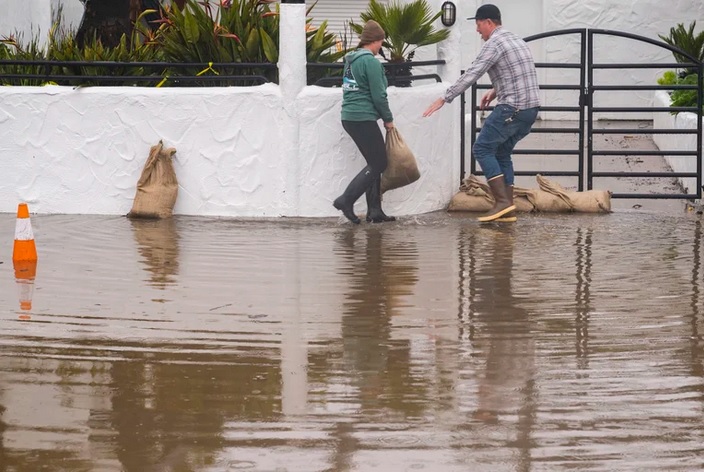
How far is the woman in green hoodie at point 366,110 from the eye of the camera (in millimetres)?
11047

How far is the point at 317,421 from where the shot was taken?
570 centimetres

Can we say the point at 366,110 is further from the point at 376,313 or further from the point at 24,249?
the point at 376,313

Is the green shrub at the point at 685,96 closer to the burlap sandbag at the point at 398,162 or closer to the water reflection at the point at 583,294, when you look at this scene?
the water reflection at the point at 583,294

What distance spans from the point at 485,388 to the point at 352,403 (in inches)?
28.6

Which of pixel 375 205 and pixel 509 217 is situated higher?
pixel 375 205

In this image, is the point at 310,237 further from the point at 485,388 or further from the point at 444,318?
the point at 485,388

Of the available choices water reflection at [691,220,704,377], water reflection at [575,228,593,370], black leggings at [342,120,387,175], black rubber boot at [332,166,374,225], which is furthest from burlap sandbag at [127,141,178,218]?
water reflection at [691,220,704,377]

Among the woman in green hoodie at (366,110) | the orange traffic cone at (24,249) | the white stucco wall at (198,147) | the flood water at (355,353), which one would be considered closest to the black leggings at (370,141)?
the woman in green hoodie at (366,110)

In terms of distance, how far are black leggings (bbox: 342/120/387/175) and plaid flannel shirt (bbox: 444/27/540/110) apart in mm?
730

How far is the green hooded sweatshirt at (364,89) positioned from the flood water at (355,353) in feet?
3.71

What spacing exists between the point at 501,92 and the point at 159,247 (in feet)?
11.8

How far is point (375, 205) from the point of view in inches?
457

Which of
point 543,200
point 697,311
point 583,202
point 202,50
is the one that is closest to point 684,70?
point 583,202

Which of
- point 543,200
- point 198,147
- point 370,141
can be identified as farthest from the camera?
point 543,200
